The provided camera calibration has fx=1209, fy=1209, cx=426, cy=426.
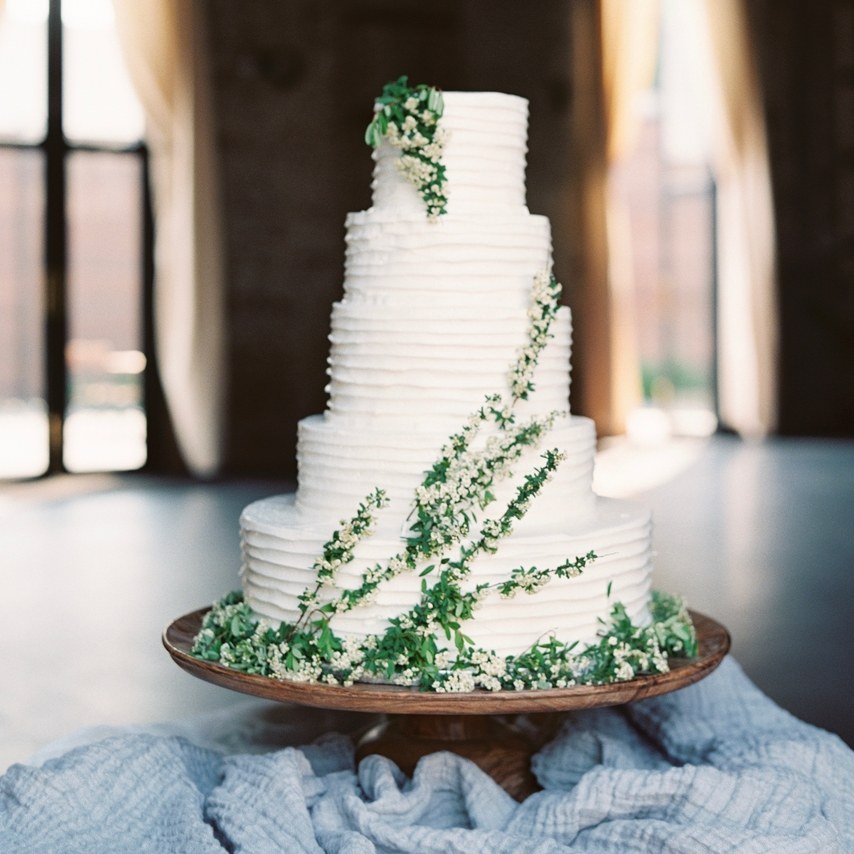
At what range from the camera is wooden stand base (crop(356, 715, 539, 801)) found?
8.16ft

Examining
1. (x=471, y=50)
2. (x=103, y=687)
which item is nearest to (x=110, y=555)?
(x=103, y=687)

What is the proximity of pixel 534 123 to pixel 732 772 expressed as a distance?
25.4 feet

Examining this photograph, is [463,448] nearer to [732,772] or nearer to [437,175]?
[437,175]

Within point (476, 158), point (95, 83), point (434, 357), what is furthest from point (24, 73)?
point (434, 357)

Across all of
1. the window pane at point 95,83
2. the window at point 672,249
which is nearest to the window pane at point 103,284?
the window pane at point 95,83

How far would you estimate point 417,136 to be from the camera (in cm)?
229

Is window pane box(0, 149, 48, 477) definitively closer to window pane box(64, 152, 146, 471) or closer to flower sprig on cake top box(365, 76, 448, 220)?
window pane box(64, 152, 146, 471)

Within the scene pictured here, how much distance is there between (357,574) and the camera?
2205mm

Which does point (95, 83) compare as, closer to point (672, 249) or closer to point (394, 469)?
point (672, 249)

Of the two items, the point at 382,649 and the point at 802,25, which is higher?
the point at 802,25

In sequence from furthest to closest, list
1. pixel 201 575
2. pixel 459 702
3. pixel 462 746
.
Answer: pixel 201 575, pixel 462 746, pixel 459 702

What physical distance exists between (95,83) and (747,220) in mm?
5320

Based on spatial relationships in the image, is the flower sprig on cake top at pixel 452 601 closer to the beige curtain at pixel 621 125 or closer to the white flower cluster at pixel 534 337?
the white flower cluster at pixel 534 337

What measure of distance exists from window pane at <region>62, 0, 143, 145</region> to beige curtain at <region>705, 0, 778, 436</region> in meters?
4.84
